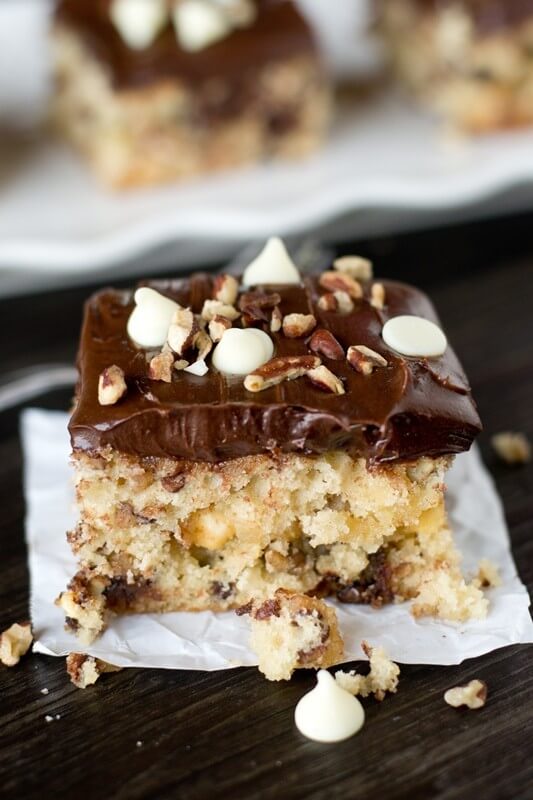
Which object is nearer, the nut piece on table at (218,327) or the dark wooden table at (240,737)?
the dark wooden table at (240,737)

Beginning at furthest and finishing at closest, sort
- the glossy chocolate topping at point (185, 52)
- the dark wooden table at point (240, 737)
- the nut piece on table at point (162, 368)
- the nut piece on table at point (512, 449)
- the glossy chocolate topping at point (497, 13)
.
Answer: the glossy chocolate topping at point (497, 13)
the glossy chocolate topping at point (185, 52)
the nut piece on table at point (512, 449)
the nut piece on table at point (162, 368)
the dark wooden table at point (240, 737)

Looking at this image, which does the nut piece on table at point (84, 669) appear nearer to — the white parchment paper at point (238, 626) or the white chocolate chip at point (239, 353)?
the white parchment paper at point (238, 626)

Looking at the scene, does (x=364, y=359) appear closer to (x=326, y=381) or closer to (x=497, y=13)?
(x=326, y=381)

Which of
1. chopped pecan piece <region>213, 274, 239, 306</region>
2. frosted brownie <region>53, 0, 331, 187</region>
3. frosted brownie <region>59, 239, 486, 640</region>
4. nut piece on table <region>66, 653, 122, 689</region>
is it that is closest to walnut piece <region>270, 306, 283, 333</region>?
frosted brownie <region>59, 239, 486, 640</region>

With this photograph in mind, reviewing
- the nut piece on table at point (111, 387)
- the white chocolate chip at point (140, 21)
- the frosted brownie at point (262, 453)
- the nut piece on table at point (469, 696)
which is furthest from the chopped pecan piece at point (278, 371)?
the white chocolate chip at point (140, 21)

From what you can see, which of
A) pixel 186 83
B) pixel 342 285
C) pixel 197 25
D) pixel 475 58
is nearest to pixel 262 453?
pixel 342 285

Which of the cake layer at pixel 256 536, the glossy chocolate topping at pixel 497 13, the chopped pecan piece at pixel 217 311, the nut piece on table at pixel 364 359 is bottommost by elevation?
the cake layer at pixel 256 536

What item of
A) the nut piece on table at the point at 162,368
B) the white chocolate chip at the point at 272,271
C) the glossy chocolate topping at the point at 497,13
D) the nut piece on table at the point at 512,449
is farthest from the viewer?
the glossy chocolate topping at the point at 497,13

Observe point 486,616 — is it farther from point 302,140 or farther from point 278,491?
point 302,140
